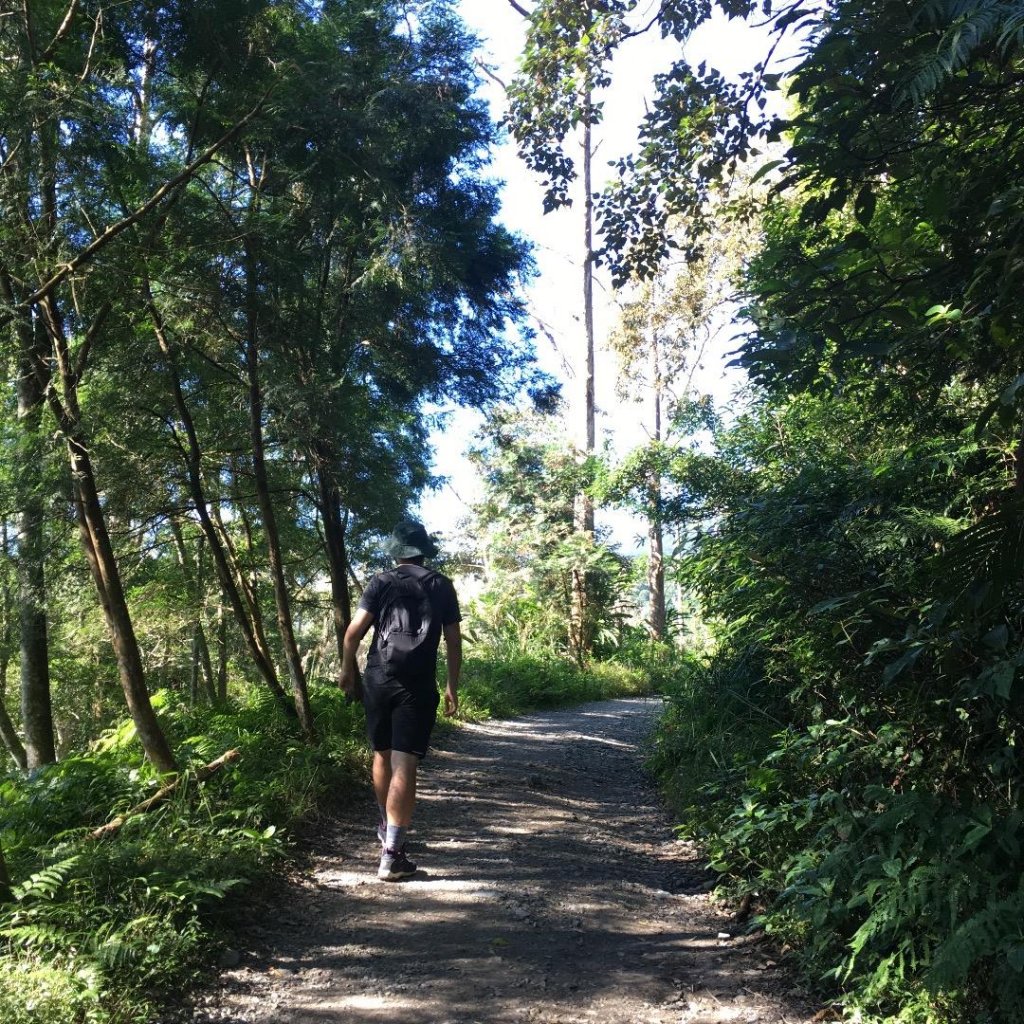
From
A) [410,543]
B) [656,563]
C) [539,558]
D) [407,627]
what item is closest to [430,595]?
[407,627]

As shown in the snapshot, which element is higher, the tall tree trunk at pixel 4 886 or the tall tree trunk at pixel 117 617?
the tall tree trunk at pixel 117 617

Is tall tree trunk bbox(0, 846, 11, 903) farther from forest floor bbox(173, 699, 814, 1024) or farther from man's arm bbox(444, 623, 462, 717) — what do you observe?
man's arm bbox(444, 623, 462, 717)

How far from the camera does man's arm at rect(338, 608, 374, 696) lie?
4.82 m

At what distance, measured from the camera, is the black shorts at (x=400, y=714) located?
15.2ft

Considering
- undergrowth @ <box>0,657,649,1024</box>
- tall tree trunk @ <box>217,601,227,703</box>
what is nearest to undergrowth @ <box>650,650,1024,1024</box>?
undergrowth @ <box>0,657,649,1024</box>

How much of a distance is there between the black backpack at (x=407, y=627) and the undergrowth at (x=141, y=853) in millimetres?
1142

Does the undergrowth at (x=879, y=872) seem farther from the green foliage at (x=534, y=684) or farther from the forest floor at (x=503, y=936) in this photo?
the green foliage at (x=534, y=684)

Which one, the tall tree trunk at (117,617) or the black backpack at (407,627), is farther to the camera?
the tall tree trunk at (117,617)

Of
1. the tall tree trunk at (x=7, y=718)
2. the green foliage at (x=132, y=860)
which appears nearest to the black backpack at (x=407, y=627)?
the green foliage at (x=132, y=860)

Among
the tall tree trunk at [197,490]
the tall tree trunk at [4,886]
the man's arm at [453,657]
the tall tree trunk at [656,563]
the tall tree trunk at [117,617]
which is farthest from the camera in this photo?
the tall tree trunk at [656,563]

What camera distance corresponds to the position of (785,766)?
4.73 m

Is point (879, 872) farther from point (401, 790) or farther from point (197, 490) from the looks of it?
point (197, 490)

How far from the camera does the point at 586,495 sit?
778 inches

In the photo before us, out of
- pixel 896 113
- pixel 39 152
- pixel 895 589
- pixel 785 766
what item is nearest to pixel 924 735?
pixel 895 589
